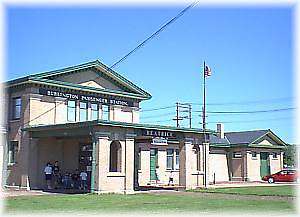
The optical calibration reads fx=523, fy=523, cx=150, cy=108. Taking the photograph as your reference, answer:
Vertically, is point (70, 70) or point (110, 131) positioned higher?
point (70, 70)

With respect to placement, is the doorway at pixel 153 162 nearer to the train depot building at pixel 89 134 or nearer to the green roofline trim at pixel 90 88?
the train depot building at pixel 89 134

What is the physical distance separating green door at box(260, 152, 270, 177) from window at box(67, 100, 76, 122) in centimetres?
2325

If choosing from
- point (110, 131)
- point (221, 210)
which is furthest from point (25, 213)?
point (110, 131)

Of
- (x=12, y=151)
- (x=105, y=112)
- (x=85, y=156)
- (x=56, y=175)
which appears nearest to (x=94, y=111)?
(x=105, y=112)

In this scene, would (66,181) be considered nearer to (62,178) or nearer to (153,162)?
(62,178)

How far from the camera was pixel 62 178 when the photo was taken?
105 feet

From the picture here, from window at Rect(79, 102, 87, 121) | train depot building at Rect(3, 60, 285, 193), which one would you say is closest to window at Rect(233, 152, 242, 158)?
train depot building at Rect(3, 60, 285, 193)

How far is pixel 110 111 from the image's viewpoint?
35312 millimetres

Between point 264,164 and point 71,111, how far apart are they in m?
24.3

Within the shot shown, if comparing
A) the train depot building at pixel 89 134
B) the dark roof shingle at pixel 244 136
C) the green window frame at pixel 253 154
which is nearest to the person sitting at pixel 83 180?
the train depot building at pixel 89 134

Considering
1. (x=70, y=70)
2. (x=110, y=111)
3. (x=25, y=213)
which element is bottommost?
(x=25, y=213)

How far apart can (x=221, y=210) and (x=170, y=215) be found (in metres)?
2.57

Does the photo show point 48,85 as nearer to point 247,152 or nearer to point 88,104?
point 88,104

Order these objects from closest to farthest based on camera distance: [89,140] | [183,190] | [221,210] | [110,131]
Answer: [221,210], [110,131], [183,190], [89,140]
